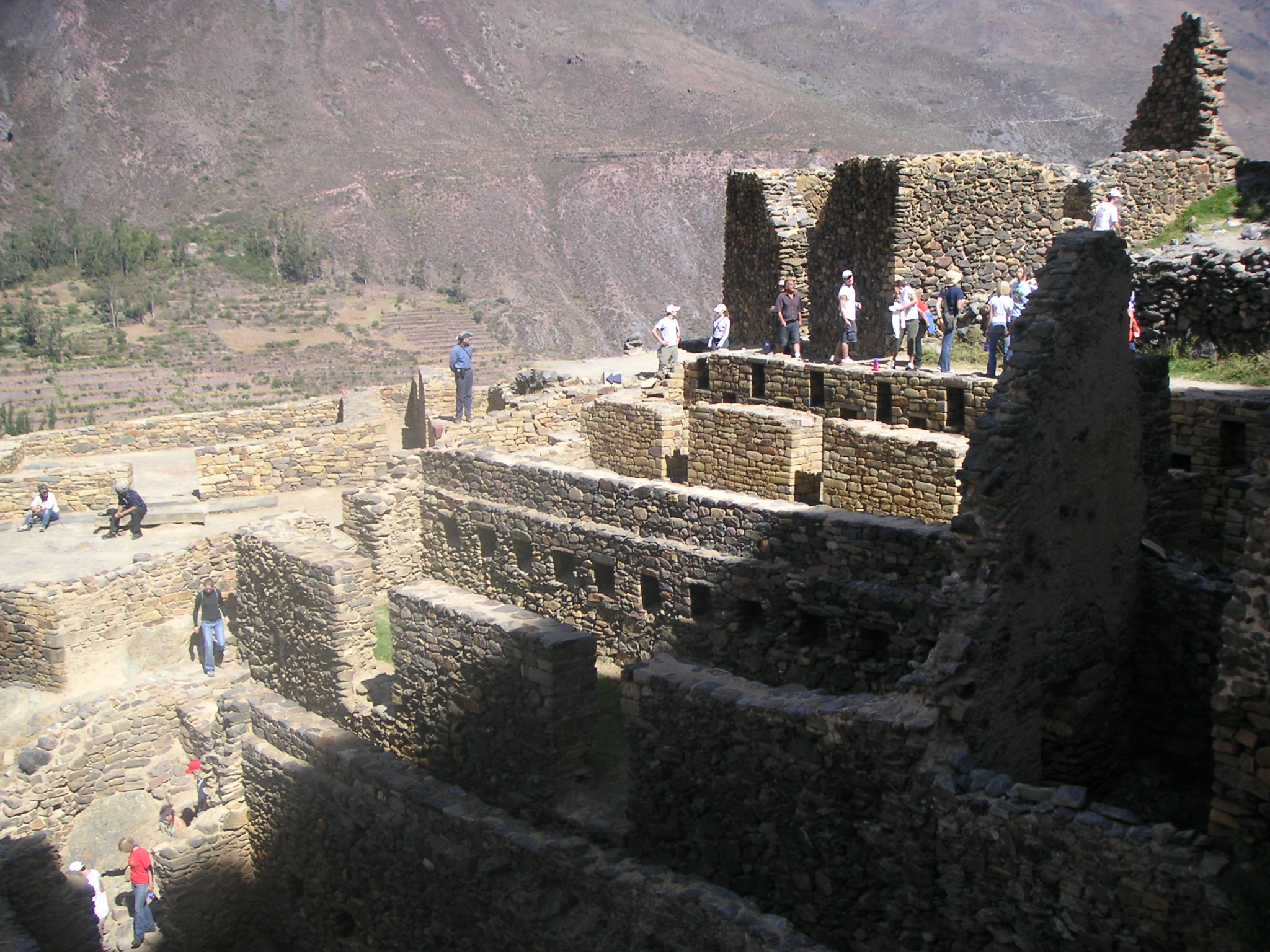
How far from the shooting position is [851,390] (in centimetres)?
1350

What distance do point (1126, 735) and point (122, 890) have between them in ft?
35.8

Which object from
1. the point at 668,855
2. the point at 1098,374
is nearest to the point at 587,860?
the point at 668,855

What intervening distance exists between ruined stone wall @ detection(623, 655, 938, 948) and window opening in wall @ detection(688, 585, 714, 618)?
1.96m

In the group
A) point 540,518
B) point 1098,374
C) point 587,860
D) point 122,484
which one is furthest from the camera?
point 122,484

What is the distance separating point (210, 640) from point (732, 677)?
28.7ft

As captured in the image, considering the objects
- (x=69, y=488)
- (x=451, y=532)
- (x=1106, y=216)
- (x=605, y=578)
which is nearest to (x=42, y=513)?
→ (x=69, y=488)

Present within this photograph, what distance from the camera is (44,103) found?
70.2m

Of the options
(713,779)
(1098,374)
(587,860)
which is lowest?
(587,860)

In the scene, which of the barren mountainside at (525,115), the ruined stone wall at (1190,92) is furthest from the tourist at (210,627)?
the barren mountainside at (525,115)

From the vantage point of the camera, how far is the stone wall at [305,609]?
12.7 metres

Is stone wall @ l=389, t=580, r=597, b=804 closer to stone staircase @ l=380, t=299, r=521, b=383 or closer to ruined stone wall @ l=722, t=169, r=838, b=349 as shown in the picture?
ruined stone wall @ l=722, t=169, r=838, b=349

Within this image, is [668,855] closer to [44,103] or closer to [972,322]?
[972,322]

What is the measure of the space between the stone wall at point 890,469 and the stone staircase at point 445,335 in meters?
33.2

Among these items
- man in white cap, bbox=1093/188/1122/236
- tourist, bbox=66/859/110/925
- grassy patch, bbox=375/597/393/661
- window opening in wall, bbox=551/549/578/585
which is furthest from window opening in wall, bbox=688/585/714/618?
tourist, bbox=66/859/110/925
